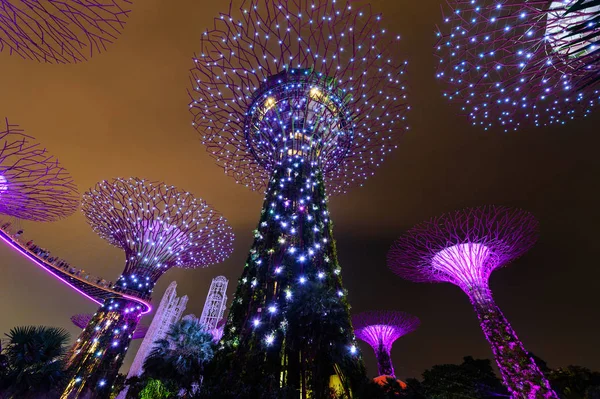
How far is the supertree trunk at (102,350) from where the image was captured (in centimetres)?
1112

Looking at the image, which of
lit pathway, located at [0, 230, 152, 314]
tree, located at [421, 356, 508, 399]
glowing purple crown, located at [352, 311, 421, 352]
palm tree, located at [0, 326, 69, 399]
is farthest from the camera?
glowing purple crown, located at [352, 311, 421, 352]

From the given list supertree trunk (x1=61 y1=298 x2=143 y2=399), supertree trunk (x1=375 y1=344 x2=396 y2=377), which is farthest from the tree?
supertree trunk (x1=61 y1=298 x2=143 y2=399)

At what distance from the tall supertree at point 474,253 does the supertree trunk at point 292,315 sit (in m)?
8.95

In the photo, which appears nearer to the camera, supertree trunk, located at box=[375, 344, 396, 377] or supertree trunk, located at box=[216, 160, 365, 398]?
supertree trunk, located at box=[216, 160, 365, 398]

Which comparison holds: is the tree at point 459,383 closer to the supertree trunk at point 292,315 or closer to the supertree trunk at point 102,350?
the supertree trunk at point 292,315

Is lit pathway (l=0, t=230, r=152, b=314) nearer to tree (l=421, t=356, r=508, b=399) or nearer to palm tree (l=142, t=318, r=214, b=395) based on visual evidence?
palm tree (l=142, t=318, r=214, b=395)

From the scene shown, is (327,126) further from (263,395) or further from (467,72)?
(263,395)

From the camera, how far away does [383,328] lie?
25969mm

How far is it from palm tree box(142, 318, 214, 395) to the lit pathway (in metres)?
2.15

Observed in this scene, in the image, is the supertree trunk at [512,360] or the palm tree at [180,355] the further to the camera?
the palm tree at [180,355]

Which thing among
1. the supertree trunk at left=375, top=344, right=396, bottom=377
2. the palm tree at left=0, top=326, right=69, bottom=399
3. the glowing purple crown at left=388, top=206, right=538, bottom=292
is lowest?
the palm tree at left=0, top=326, right=69, bottom=399

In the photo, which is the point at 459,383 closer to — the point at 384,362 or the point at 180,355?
the point at 384,362

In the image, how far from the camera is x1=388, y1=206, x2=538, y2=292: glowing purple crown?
14.4 m

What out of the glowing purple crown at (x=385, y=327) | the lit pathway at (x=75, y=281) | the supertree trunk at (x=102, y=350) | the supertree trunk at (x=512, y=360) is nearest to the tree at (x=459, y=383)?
the supertree trunk at (x=512, y=360)
